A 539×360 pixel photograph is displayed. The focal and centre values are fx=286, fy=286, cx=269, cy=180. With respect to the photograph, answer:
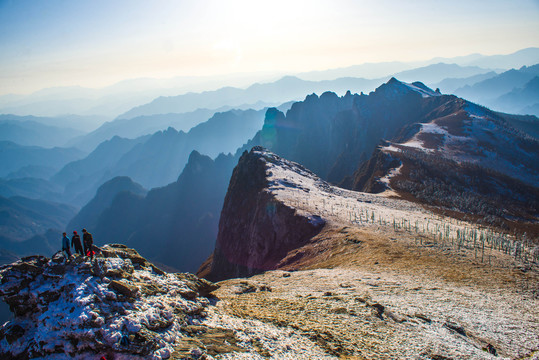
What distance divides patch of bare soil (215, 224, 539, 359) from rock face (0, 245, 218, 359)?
4.48m

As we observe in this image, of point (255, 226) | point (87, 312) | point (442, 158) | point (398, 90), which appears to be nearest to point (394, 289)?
point (87, 312)

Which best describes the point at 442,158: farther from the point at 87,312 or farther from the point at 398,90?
the point at 398,90

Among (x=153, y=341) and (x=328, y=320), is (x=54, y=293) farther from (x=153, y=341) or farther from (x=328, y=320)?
(x=328, y=320)

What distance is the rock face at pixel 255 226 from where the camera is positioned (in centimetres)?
4116

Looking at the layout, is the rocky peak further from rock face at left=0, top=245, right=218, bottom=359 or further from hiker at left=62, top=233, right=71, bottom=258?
hiker at left=62, top=233, right=71, bottom=258

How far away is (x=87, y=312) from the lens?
1228cm

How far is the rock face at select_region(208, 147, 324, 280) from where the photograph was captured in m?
41.2

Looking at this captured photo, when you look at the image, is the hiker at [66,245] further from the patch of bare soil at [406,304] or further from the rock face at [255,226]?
the rock face at [255,226]

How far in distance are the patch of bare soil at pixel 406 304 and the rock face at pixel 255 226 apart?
12.3 meters

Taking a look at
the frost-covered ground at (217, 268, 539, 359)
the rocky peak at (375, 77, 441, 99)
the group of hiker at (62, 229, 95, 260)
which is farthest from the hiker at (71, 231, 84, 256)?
the rocky peak at (375, 77, 441, 99)

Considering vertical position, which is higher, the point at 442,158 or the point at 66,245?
the point at 442,158

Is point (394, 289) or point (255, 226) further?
point (255, 226)

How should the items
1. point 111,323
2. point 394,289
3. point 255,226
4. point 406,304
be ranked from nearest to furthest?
point 111,323, point 406,304, point 394,289, point 255,226

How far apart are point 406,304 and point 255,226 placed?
111 feet
